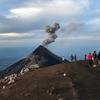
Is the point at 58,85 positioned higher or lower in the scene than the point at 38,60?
higher

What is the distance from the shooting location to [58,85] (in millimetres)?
55312

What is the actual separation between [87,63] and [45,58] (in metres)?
35.0

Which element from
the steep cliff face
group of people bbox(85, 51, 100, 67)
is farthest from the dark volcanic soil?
the steep cliff face

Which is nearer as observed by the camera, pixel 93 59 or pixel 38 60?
pixel 93 59

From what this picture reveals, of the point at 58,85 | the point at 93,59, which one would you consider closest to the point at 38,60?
the point at 93,59

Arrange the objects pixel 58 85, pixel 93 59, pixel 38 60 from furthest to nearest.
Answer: pixel 38 60 < pixel 93 59 < pixel 58 85

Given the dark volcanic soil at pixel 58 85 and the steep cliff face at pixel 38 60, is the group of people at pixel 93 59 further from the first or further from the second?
the steep cliff face at pixel 38 60

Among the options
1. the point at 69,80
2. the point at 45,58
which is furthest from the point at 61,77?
the point at 45,58

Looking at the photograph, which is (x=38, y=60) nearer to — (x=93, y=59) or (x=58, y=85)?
(x=93, y=59)

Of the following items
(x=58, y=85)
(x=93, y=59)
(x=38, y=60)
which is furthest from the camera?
(x=38, y=60)

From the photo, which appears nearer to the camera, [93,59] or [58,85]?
[58,85]

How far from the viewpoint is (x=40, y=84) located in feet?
186

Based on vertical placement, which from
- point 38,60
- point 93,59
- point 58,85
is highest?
point 93,59

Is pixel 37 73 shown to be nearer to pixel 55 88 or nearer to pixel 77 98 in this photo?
pixel 55 88
